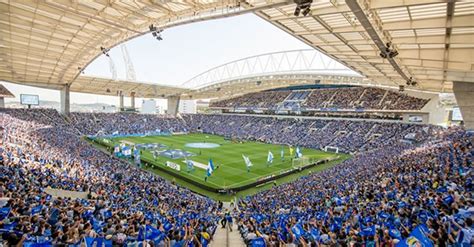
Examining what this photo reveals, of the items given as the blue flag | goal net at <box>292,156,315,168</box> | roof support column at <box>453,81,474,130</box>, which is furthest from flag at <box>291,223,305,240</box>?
roof support column at <box>453,81,474,130</box>

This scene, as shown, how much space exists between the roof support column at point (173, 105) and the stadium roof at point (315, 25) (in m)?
45.3

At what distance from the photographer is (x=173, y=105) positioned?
72562 millimetres

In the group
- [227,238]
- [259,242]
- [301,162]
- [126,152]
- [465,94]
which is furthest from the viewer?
[301,162]

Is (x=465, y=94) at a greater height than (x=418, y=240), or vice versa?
(x=465, y=94)

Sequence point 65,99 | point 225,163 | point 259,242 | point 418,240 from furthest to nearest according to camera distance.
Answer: point 65,99 → point 225,163 → point 259,242 → point 418,240

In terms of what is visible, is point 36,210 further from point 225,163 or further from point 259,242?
point 225,163

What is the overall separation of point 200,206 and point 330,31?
13.6 meters

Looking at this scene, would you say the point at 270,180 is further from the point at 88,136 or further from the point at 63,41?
the point at 88,136

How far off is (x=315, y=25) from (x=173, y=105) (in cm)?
6159

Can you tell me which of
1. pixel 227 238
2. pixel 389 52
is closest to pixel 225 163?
pixel 227 238

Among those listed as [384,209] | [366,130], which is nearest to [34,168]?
[384,209]

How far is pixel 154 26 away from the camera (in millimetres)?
17719

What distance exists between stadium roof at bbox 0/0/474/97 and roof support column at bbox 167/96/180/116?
45.3 metres

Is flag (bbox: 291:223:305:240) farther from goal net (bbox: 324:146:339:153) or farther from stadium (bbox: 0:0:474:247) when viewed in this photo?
goal net (bbox: 324:146:339:153)
